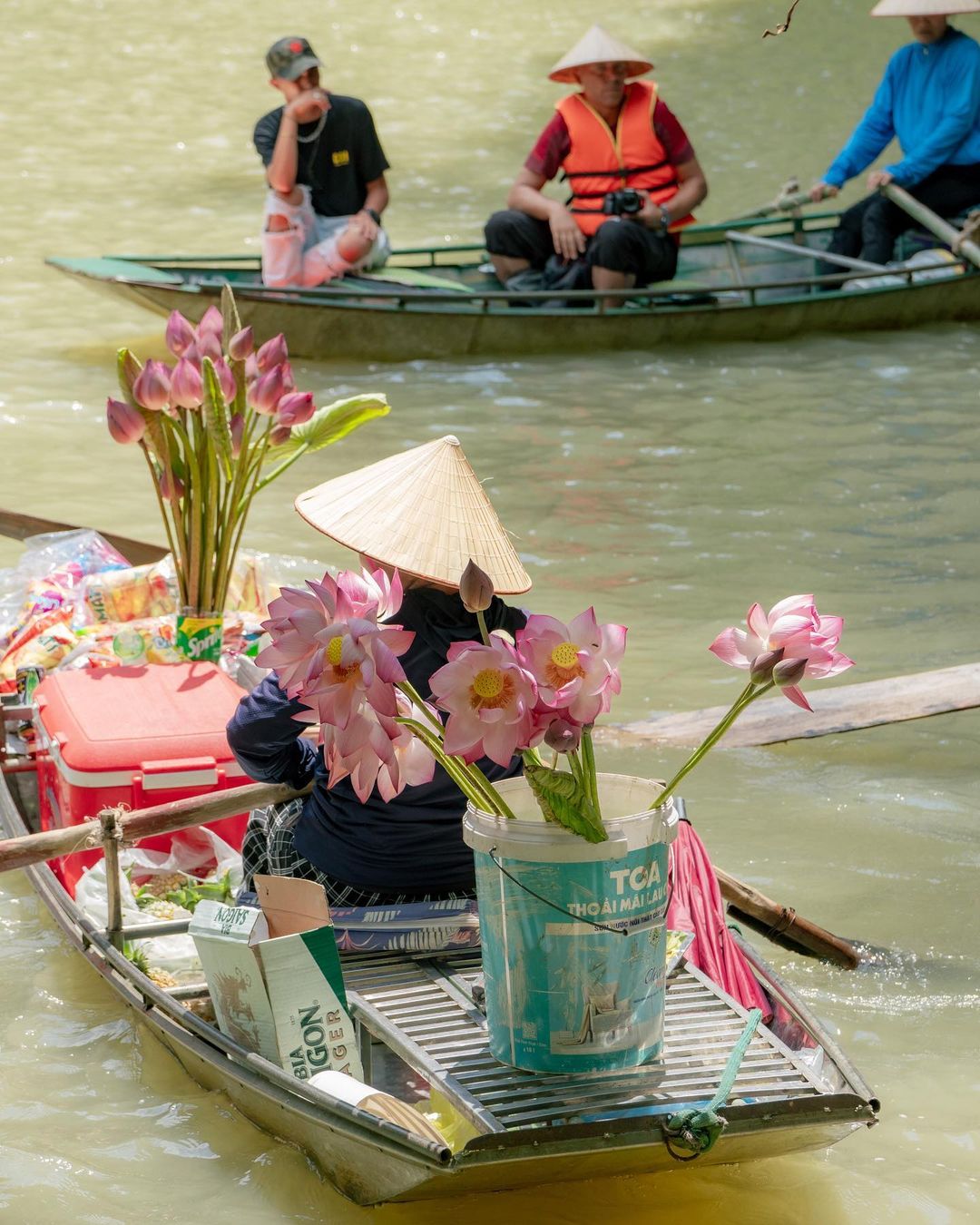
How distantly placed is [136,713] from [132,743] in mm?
119

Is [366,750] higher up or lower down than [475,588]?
lower down

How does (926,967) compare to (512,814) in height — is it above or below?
below

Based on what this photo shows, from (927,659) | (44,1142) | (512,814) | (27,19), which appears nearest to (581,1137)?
(512,814)

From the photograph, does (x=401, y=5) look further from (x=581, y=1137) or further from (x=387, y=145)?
(x=581, y=1137)

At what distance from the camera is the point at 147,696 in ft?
11.7

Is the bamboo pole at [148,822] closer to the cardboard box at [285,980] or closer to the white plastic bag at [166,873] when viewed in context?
the white plastic bag at [166,873]

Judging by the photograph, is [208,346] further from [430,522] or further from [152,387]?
[430,522]

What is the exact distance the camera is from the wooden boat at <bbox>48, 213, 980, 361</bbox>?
25.9ft

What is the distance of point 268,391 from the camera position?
3.89 meters

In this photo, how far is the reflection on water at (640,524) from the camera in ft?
9.29

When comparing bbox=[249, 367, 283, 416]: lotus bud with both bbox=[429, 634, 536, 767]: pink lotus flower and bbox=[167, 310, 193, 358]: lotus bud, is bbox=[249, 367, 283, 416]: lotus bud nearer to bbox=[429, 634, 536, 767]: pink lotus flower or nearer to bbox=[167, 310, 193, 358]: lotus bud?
bbox=[167, 310, 193, 358]: lotus bud

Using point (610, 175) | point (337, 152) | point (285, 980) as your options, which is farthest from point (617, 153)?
point (285, 980)

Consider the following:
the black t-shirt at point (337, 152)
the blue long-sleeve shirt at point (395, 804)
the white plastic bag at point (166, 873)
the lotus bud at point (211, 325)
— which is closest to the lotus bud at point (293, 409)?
the lotus bud at point (211, 325)

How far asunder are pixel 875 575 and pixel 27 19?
46.3 feet
